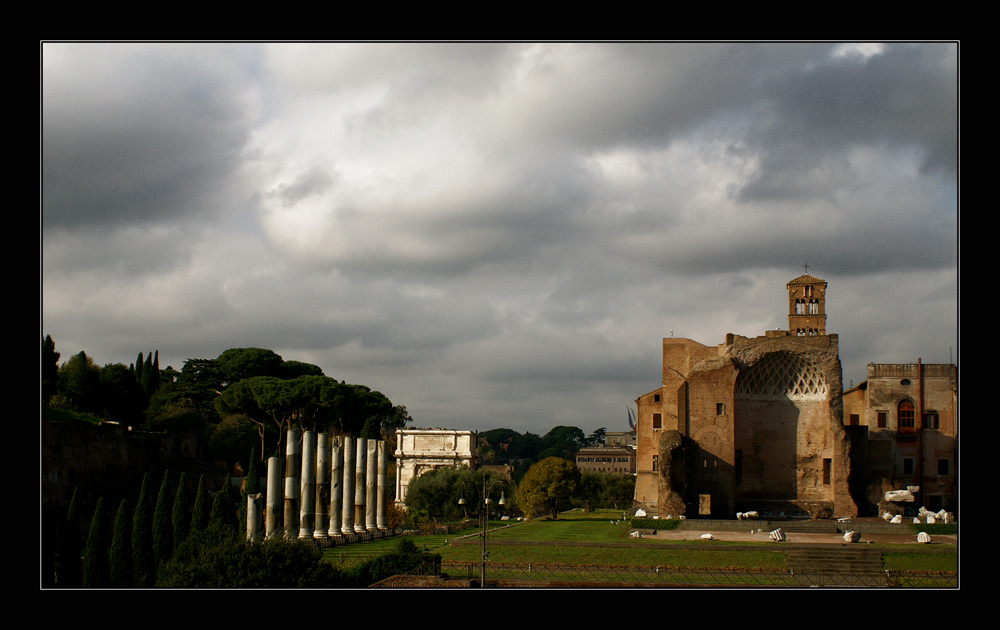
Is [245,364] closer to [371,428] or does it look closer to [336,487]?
[371,428]

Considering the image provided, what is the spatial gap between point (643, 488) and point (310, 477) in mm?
25500

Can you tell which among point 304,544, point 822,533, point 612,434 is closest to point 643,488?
point 822,533

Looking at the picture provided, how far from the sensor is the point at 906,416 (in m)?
48.8

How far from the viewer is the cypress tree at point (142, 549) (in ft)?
87.2

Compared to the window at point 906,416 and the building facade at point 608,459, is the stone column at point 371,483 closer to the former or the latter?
the window at point 906,416

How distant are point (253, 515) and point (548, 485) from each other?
25.3 metres

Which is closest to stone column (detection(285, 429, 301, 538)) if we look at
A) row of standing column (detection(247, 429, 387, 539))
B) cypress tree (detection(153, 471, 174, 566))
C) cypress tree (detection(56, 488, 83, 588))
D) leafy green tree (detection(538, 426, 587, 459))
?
row of standing column (detection(247, 429, 387, 539))

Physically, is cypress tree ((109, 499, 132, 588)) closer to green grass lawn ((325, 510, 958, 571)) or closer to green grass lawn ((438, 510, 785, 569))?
green grass lawn ((325, 510, 958, 571))

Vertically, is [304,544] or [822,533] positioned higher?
[304,544]

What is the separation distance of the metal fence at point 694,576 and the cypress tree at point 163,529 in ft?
28.6

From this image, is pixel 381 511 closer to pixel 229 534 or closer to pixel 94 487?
pixel 94 487

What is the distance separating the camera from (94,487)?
3984 cm

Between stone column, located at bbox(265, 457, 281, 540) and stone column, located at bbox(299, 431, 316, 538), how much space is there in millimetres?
1034

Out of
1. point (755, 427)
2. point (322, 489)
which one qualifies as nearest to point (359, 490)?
point (322, 489)
